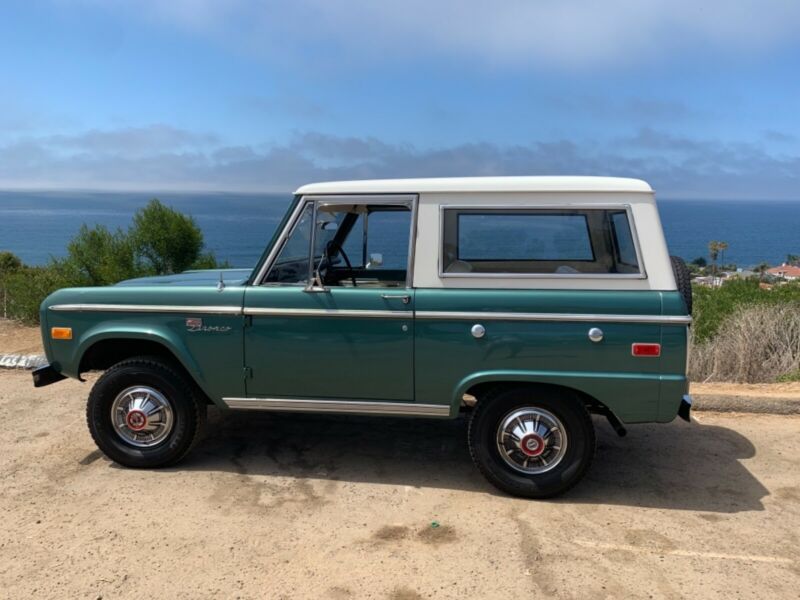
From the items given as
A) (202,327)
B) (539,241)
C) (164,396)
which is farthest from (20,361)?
(539,241)

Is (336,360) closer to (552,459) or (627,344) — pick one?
(552,459)

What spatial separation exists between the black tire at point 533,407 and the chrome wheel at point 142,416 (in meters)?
2.23

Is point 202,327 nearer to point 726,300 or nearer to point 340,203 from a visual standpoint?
point 340,203

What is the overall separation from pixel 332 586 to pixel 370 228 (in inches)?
106

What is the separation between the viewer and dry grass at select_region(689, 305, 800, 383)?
25.2 ft

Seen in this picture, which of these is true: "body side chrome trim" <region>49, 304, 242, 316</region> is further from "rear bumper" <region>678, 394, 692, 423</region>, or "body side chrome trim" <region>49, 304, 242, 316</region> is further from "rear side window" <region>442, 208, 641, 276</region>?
"rear bumper" <region>678, 394, 692, 423</region>

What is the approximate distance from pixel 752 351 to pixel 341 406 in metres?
5.50

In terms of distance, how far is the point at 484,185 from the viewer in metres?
4.40

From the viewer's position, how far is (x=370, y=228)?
5.18 meters

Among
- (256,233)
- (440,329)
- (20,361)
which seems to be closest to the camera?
(440,329)

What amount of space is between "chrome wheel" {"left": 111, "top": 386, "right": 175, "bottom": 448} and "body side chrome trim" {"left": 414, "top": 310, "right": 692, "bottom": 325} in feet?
6.64

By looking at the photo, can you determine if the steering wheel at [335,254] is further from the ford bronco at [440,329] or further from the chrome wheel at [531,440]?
the chrome wheel at [531,440]

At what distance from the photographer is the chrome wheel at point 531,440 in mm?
4387

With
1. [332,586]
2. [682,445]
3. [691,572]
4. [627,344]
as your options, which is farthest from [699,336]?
[332,586]
